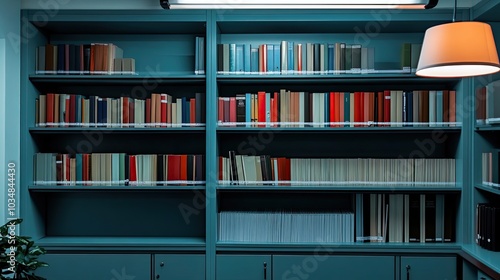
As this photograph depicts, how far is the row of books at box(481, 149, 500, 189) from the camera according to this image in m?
3.21

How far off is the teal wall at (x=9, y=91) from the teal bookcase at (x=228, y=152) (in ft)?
0.24

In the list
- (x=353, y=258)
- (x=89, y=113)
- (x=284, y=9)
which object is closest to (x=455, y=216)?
(x=353, y=258)

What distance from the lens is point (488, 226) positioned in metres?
3.28

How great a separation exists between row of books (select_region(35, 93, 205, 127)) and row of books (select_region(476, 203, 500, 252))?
2.03 meters

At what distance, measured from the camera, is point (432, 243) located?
357cm

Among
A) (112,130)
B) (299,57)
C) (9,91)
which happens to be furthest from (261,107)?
(9,91)

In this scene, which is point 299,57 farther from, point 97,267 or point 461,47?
point 97,267

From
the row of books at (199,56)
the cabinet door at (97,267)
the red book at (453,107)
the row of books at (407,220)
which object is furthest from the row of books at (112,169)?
the red book at (453,107)

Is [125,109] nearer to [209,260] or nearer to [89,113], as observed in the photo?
[89,113]

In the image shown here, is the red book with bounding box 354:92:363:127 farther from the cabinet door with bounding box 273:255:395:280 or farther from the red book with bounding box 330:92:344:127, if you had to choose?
the cabinet door with bounding box 273:255:395:280

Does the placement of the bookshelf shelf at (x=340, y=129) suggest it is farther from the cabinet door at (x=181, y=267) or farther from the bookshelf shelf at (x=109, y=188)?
A: the cabinet door at (x=181, y=267)

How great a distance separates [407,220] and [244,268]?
4.05 feet

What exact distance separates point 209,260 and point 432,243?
161cm

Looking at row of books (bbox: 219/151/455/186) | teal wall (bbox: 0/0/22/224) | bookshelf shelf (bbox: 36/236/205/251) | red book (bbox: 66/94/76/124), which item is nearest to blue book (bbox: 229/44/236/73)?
row of books (bbox: 219/151/455/186)
